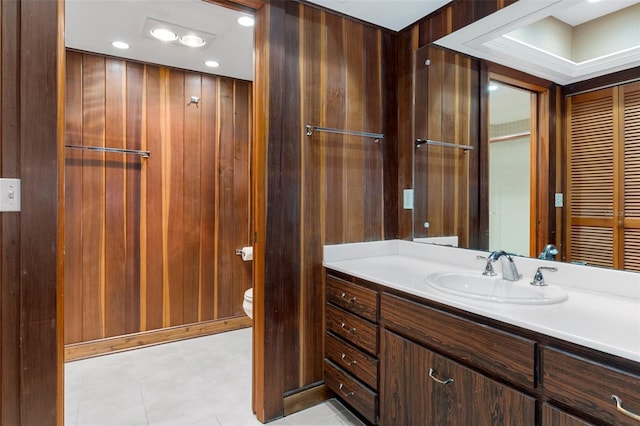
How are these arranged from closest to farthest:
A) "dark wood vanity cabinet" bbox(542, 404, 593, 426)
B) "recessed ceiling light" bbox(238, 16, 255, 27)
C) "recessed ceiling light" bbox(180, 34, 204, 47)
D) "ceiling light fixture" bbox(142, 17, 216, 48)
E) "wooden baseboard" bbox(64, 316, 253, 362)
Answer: "dark wood vanity cabinet" bbox(542, 404, 593, 426), "recessed ceiling light" bbox(238, 16, 255, 27), "ceiling light fixture" bbox(142, 17, 216, 48), "recessed ceiling light" bbox(180, 34, 204, 47), "wooden baseboard" bbox(64, 316, 253, 362)

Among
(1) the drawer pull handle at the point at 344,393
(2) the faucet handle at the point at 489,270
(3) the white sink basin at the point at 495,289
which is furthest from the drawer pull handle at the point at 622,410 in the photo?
(1) the drawer pull handle at the point at 344,393

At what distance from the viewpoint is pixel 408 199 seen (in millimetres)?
2238

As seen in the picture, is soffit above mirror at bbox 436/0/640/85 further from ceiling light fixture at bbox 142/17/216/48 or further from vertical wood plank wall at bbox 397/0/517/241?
ceiling light fixture at bbox 142/17/216/48

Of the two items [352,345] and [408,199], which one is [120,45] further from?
[352,345]

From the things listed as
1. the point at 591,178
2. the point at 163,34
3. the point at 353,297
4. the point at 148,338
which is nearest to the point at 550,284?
the point at 591,178

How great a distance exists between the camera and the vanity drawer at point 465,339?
1029 mm

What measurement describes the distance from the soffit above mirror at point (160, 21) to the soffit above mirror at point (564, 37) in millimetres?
1416

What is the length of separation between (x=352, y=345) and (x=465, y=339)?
723 millimetres

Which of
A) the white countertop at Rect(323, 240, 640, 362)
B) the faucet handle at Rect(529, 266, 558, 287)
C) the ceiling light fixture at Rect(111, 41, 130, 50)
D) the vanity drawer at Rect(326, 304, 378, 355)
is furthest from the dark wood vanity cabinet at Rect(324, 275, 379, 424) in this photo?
the ceiling light fixture at Rect(111, 41, 130, 50)

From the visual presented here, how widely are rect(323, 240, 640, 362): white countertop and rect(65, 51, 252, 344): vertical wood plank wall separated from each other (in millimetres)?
1504

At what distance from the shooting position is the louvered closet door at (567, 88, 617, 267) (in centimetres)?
135

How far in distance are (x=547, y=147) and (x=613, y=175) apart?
0.94 ft

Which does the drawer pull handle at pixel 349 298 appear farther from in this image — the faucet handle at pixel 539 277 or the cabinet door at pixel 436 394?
the faucet handle at pixel 539 277

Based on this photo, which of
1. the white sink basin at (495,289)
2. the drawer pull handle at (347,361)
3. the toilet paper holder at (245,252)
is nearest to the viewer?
the white sink basin at (495,289)
